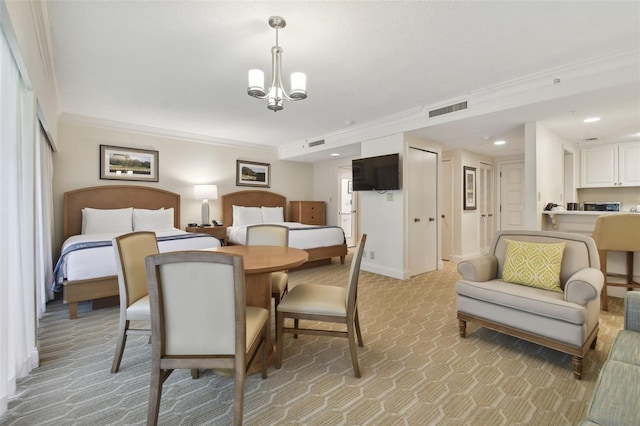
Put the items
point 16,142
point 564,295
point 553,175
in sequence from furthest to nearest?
point 553,175, point 564,295, point 16,142

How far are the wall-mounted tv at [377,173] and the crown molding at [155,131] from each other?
2690 millimetres

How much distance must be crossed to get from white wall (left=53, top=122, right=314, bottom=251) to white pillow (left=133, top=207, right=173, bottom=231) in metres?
0.61

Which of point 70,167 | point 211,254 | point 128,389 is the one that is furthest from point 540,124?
point 70,167

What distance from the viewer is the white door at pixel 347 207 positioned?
285 inches

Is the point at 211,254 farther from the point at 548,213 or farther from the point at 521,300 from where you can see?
the point at 548,213

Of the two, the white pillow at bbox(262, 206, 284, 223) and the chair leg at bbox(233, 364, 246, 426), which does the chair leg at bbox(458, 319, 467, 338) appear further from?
the white pillow at bbox(262, 206, 284, 223)

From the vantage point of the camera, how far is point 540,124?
3.76 metres

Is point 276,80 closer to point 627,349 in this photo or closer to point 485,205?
point 627,349

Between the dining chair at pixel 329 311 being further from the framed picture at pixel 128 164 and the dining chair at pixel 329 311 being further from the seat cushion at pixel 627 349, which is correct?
the framed picture at pixel 128 164

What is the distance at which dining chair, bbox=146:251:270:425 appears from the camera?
1.31 metres

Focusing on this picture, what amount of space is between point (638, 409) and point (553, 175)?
4041 mm

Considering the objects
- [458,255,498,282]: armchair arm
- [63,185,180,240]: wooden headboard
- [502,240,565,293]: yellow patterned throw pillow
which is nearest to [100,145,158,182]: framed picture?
[63,185,180,240]: wooden headboard

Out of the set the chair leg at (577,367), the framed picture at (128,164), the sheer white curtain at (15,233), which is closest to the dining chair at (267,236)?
the sheer white curtain at (15,233)

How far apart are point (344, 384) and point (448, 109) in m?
3.43
